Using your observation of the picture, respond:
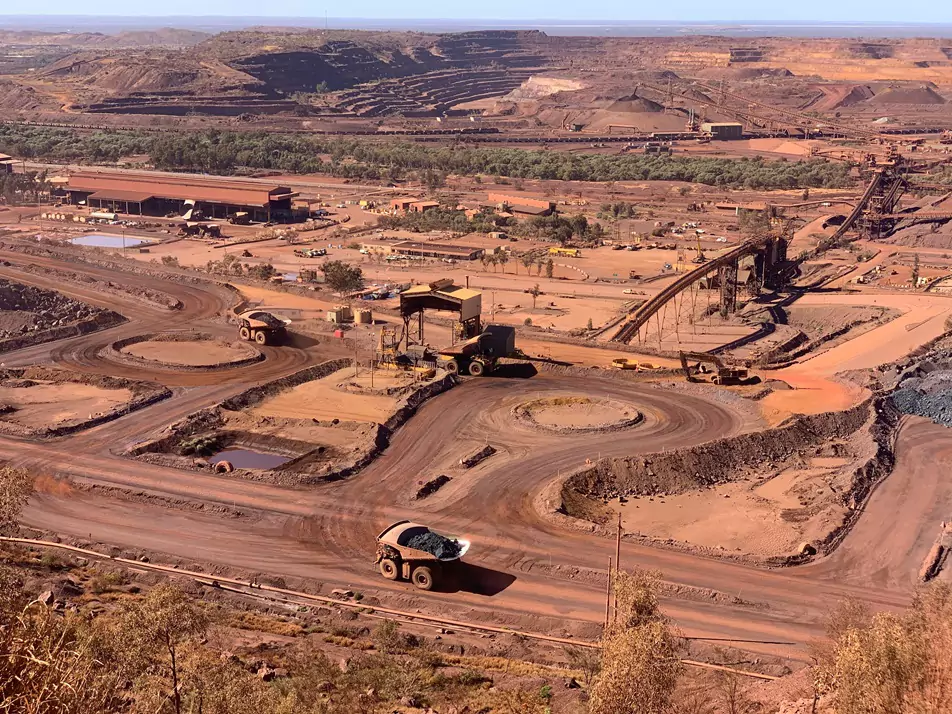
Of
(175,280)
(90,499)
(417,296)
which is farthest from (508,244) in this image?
(90,499)

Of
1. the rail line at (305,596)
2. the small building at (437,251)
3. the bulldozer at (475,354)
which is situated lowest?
the small building at (437,251)

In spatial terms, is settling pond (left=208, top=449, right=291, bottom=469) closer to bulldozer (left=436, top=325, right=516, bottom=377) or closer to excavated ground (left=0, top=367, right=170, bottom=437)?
excavated ground (left=0, top=367, right=170, bottom=437)

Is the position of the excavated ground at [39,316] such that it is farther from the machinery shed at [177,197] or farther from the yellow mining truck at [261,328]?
the machinery shed at [177,197]

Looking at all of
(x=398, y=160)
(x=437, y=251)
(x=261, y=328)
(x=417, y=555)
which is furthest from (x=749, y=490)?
(x=398, y=160)

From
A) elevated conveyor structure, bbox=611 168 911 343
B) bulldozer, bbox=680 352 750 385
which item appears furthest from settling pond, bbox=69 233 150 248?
bulldozer, bbox=680 352 750 385

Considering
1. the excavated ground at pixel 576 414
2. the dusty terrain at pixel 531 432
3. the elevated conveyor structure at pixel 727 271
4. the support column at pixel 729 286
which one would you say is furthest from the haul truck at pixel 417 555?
the support column at pixel 729 286

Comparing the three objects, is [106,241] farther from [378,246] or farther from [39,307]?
[39,307]
